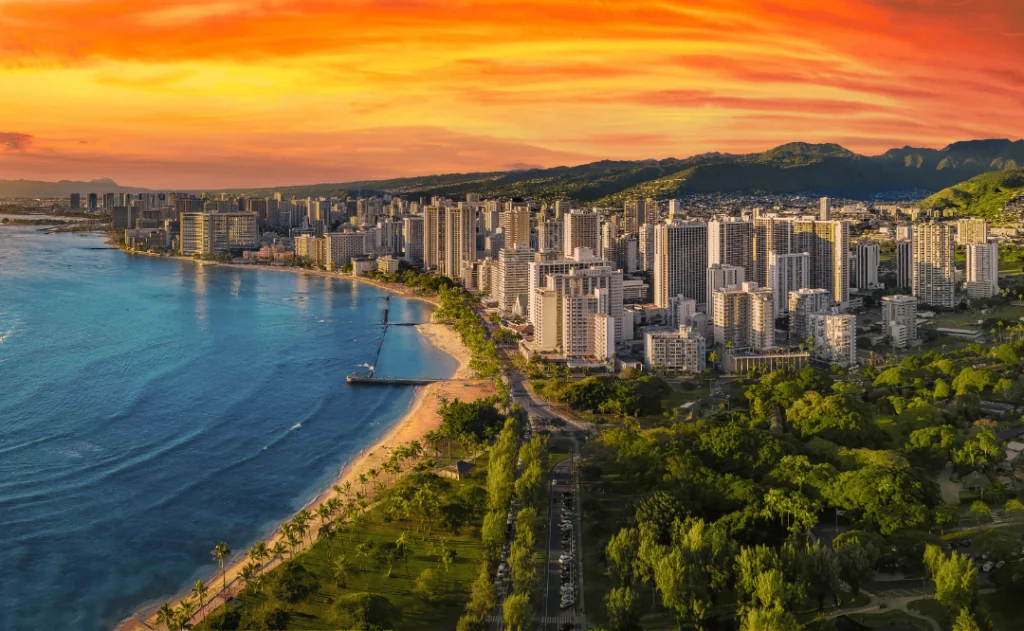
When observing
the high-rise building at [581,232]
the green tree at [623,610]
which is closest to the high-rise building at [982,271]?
the high-rise building at [581,232]

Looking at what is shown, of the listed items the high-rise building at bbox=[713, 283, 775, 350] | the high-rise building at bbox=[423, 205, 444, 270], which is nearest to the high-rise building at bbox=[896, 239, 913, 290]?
the high-rise building at bbox=[713, 283, 775, 350]

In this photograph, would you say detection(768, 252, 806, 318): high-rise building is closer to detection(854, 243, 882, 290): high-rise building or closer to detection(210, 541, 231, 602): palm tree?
detection(854, 243, 882, 290): high-rise building

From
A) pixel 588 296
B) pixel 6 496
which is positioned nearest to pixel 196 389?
pixel 6 496

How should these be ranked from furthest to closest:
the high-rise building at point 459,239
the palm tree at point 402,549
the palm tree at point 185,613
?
1. the high-rise building at point 459,239
2. the palm tree at point 402,549
3. the palm tree at point 185,613

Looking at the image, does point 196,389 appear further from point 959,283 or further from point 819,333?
point 959,283

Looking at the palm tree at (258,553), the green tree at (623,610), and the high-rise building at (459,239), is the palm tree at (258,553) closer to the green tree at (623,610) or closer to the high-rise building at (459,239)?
the green tree at (623,610)

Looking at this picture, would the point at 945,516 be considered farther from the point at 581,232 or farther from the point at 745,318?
the point at 581,232
